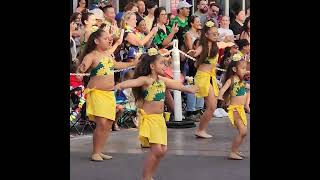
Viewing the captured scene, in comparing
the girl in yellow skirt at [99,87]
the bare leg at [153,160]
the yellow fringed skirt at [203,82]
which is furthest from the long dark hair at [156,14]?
the bare leg at [153,160]

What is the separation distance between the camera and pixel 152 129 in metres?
5.82

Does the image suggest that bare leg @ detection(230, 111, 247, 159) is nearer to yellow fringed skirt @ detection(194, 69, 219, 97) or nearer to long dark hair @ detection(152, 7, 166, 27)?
yellow fringed skirt @ detection(194, 69, 219, 97)

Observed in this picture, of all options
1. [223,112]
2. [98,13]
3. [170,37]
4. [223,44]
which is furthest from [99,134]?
[223,44]

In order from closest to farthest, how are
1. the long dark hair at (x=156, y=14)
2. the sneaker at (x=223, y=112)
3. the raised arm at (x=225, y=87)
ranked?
the raised arm at (x=225, y=87) < the long dark hair at (x=156, y=14) < the sneaker at (x=223, y=112)

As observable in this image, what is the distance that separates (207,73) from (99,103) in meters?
2.16

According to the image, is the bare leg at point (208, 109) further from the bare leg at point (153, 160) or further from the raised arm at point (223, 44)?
the raised arm at point (223, 44)

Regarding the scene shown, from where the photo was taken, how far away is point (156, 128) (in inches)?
230

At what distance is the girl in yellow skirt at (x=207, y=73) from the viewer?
855 centimetres

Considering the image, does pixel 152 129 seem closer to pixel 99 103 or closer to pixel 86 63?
pixel 99 103

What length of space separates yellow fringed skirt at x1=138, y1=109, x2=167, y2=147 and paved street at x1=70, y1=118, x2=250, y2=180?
0.56 m

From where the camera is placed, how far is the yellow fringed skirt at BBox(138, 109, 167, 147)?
579cm
